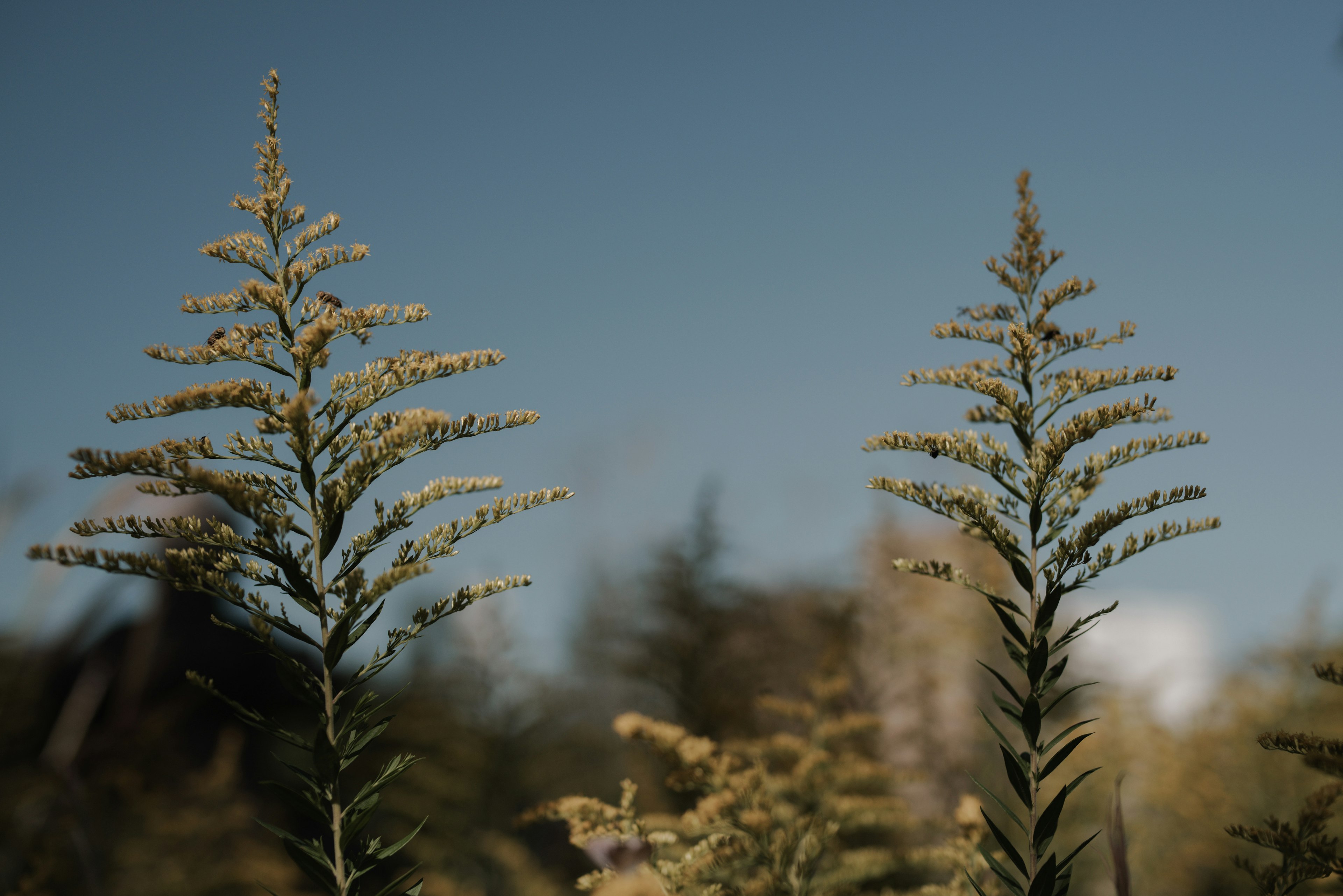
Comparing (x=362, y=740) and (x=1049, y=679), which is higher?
(x=1049, y=679)

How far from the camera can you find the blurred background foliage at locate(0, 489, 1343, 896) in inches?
363

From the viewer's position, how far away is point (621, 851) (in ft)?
11.4

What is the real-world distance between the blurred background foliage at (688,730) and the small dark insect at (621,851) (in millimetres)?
2579

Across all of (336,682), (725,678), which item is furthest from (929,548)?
(336,682)

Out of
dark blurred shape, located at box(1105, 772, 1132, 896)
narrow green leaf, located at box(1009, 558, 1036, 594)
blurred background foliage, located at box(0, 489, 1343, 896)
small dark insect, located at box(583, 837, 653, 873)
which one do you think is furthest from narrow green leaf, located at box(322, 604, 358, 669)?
blurred background foliage, located at box(0, 489, 1343, 896)

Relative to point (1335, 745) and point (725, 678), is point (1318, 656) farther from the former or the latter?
point (1335, 745)

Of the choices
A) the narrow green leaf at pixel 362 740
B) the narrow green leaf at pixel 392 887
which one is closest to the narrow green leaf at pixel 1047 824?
the narrow green leaf at pixel 392 887

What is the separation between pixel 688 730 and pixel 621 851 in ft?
19.9

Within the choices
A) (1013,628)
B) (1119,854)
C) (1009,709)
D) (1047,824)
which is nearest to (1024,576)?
(1013,628)

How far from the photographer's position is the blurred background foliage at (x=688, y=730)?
363 inches

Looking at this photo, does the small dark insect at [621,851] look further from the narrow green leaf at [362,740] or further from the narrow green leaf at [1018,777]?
the narrow green leaf at [1018,777]

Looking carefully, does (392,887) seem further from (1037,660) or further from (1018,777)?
(1037,660)

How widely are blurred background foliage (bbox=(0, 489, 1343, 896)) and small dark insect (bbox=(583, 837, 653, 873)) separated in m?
2.58

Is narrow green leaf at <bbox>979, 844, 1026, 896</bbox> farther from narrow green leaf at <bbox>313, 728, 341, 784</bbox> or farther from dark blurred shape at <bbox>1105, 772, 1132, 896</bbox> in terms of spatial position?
narrow green leaf at <bbox>313, 728, 341, 784</bbox>
